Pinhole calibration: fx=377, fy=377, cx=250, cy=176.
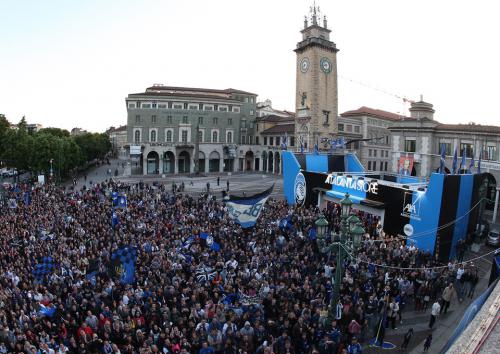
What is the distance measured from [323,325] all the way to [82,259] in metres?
10.8

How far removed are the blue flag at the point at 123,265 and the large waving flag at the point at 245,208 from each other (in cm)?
507

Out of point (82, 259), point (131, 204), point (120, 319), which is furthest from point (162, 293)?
point (131, 204)

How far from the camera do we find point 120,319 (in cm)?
1219

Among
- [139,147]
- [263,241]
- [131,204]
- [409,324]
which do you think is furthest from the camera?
[139,147]

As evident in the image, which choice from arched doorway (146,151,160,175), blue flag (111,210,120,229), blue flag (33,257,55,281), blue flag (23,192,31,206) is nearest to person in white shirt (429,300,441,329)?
blue flag (33,257,55,281)

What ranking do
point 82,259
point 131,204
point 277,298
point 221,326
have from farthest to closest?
point 131,204 → point 82,259 → point 277,298 → point 221,326

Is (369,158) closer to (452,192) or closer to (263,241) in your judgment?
(452,192)

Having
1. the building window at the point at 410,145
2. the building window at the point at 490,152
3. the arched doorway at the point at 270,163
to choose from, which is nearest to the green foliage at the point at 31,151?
the arched doorway at the point at 270,163

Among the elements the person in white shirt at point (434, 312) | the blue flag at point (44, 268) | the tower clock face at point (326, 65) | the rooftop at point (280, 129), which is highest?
the tower clock face at point (326, 65)

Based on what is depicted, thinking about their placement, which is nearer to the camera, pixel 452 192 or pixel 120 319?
pixel 120 319

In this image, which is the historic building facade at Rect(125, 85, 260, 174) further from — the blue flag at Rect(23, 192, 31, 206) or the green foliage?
the blue flag at Rect(23, 192, 31, 206)

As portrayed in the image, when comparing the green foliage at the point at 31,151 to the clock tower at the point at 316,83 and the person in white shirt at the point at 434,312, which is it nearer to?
the clock tower at the point at 316,83

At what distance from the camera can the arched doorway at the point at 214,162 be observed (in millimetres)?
69344

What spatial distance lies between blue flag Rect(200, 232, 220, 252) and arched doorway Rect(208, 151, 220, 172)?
50091mm
